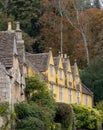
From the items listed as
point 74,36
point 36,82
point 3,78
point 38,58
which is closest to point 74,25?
point 74,36

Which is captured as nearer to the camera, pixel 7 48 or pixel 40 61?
pixel 7 48

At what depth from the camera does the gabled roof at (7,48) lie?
1538 inches

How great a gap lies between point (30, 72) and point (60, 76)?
11541 mm

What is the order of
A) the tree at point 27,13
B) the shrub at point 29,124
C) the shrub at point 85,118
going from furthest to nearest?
1. the tree at point 27,13
2. the shrub at point 85,118
3. the shrub at point 29,124

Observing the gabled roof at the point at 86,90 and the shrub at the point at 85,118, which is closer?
the shrub at the point at 85,118

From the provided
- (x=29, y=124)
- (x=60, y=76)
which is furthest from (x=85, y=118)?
(x=29, y=124)

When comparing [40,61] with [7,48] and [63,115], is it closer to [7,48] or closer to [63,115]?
[63,115]

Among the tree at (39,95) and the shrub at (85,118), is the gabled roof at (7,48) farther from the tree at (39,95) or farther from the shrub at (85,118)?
the shrub at (85,118)

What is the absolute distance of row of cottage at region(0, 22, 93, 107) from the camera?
3826cm

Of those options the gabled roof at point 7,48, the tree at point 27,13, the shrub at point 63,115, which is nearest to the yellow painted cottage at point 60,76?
the shrub at point 63,115

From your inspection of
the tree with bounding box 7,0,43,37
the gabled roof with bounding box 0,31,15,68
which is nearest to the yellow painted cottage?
the gabled roof with bounding box 0,31,15,68

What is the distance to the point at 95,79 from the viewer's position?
8050 cm

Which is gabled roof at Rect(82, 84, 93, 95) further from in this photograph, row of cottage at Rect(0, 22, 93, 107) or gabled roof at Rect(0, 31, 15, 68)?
gabled roof at Rect(0, 31, 15, 68)

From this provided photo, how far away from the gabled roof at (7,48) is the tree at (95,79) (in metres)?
39.3
